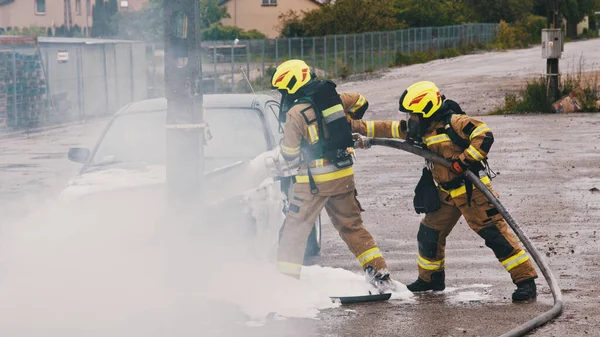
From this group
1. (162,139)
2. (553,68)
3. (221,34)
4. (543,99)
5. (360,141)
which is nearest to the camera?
(360,141)

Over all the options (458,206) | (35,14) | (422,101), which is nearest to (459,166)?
(458,206)

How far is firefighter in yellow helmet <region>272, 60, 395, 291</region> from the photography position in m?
7.56

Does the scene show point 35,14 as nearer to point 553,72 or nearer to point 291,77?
point 553,72

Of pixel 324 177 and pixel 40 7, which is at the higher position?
pixel 40 7

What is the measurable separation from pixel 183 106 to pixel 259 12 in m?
74.1

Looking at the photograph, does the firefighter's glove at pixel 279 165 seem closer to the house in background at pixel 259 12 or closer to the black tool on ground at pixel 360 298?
the black tool on ground at pixel 360 298

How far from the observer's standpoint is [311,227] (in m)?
7.74

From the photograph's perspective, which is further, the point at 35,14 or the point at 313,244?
the point at 35,14

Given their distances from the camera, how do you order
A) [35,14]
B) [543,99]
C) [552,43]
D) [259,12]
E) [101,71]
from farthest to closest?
[259,12] → [35,14] → [101,71] → [543,99] → [552,43]

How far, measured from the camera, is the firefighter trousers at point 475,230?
753cm

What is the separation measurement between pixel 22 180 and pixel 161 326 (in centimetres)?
932

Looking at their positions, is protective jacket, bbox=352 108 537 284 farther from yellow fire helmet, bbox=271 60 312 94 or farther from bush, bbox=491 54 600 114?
bush, bbox=491 54 600 114

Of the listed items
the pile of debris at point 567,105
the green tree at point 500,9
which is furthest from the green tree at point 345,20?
the pile of debris at point 567,105

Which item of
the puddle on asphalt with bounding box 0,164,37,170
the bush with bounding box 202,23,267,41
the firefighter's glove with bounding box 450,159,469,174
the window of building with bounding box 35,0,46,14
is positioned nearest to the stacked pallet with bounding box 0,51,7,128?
the puddle on asphalt with bounding box 0,164,37,170
